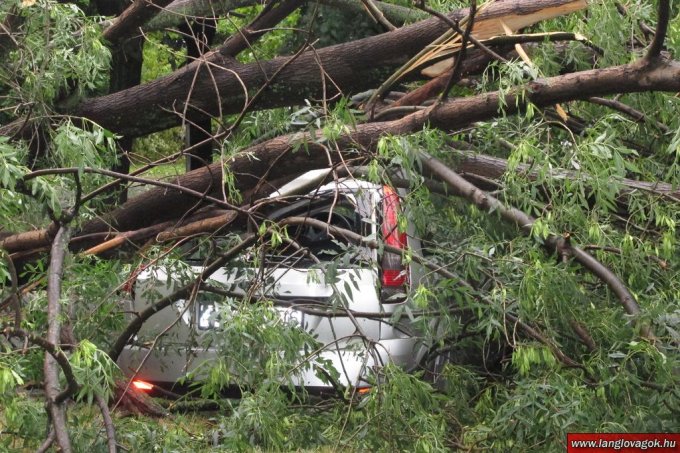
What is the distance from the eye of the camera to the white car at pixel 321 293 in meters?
3.98

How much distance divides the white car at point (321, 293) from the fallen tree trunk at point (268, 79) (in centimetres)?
95

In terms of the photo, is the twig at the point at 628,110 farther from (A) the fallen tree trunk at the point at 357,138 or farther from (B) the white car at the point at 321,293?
(B) the white car at the point at 321,293

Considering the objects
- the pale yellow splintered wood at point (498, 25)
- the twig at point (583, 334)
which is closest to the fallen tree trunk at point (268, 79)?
the pale yellow splintered wood at point (498, 25)

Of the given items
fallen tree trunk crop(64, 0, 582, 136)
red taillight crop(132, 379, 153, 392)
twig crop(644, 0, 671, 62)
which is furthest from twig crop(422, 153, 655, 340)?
red taillight crop(132, 379, 153, 392)

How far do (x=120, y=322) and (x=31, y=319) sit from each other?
44 cm

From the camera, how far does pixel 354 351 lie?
4.15m

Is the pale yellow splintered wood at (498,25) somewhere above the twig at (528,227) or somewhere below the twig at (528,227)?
above

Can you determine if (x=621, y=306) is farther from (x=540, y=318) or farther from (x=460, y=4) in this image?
(x=460, y=4)

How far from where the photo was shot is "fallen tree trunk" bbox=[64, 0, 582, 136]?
18.0ft

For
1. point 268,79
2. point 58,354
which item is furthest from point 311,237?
point 58,354

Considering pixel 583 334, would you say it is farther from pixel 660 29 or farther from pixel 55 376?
pixel 55 376

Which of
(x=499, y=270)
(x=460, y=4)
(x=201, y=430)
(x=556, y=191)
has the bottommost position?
(x=201, y=430)

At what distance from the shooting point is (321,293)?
518 centimetres

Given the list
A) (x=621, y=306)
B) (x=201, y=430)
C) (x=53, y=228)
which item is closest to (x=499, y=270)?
(x=621, y=306)
